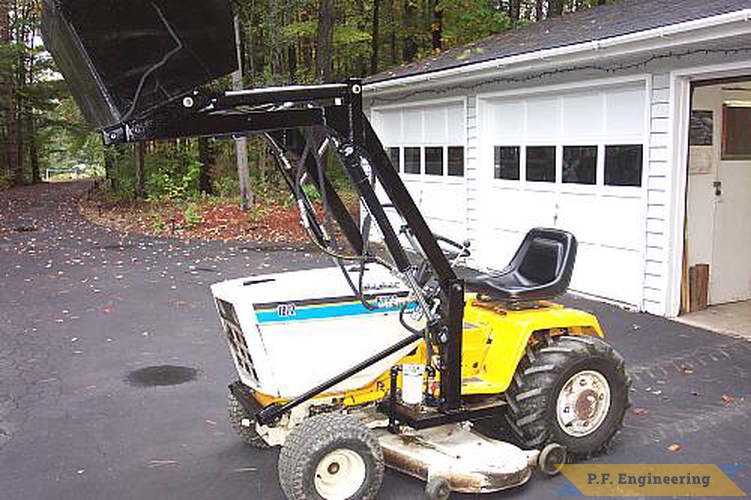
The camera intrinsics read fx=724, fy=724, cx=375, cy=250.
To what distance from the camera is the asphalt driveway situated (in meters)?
4.08

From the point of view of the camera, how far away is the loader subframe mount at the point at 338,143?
2.94 meters

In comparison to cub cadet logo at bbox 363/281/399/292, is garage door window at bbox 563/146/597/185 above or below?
above

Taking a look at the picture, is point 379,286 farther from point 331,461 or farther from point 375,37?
point 375,37

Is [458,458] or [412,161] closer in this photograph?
[458,458]

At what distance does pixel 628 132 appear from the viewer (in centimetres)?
787

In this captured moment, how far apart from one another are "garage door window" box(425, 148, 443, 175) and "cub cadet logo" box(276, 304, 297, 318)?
8278 mm

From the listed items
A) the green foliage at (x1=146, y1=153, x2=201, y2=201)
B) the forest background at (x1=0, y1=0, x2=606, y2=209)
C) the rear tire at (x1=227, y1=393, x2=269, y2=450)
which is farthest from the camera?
the green foliage at (x1=146, y1=153, x2=201, y2=201)

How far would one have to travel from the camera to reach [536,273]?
4398mm

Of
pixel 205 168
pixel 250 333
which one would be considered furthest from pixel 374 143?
pixel 205 168

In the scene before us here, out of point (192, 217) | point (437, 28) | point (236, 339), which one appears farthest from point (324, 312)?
point (437, 28)

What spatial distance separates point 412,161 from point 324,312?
9114 millimetres

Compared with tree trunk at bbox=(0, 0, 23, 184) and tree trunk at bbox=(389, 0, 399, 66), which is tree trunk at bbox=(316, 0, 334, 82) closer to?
tree trunk at bbox=(389, 0, 399, 66)

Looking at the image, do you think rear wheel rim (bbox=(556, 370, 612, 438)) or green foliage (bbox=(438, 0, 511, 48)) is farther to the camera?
green foliage (bbox=(438, 0, 511, 48))

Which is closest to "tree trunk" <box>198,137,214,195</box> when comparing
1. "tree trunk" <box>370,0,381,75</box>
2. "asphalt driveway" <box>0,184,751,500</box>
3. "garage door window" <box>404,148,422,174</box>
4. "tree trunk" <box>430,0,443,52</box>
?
"tree trunk" <box>370,0,381,75</box>
